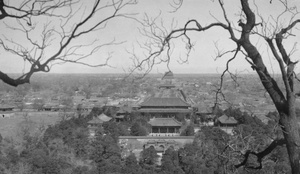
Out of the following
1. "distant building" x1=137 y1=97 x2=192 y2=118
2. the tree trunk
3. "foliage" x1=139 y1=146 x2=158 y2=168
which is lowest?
"foliage" x1=139 y1=146 x2=158 y2=168

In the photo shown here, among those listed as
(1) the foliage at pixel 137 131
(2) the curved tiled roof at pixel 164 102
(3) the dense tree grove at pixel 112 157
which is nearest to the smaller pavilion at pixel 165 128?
(1) the foliage at pixel 137 131

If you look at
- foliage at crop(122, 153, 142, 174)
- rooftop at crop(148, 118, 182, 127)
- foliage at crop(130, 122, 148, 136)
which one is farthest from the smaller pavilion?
foliage at crop(122, 153, 142, 174)

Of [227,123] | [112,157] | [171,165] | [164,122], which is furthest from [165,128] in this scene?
[171,165]

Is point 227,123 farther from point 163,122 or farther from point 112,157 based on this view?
point 112,157

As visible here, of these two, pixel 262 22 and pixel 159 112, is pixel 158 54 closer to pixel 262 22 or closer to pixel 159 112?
pixel 262 22

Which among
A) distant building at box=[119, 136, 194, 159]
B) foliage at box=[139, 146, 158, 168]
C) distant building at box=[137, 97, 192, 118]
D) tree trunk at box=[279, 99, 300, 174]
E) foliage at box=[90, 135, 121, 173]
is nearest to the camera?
tree trunk at box=[279, 99, 300, 174]

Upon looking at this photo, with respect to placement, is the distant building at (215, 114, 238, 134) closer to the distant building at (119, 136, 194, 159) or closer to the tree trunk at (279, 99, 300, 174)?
the distant building at (119, 136, 194, 159)

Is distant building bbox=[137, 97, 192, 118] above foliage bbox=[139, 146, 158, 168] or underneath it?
above

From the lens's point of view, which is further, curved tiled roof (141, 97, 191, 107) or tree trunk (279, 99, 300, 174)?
curved tiled roof (141, 97, 191, 107)

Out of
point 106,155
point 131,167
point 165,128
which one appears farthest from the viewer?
point 165,128

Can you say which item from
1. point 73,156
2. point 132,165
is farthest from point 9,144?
point 132,165

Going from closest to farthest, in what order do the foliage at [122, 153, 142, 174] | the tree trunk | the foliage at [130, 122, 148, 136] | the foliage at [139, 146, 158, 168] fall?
1. the tree trunk
2. the foliage at [122, 153, 142, 174]
3. the foliage at [139, 146, 158, 168]
4. the foliage at [130, 122, 148, 136]
